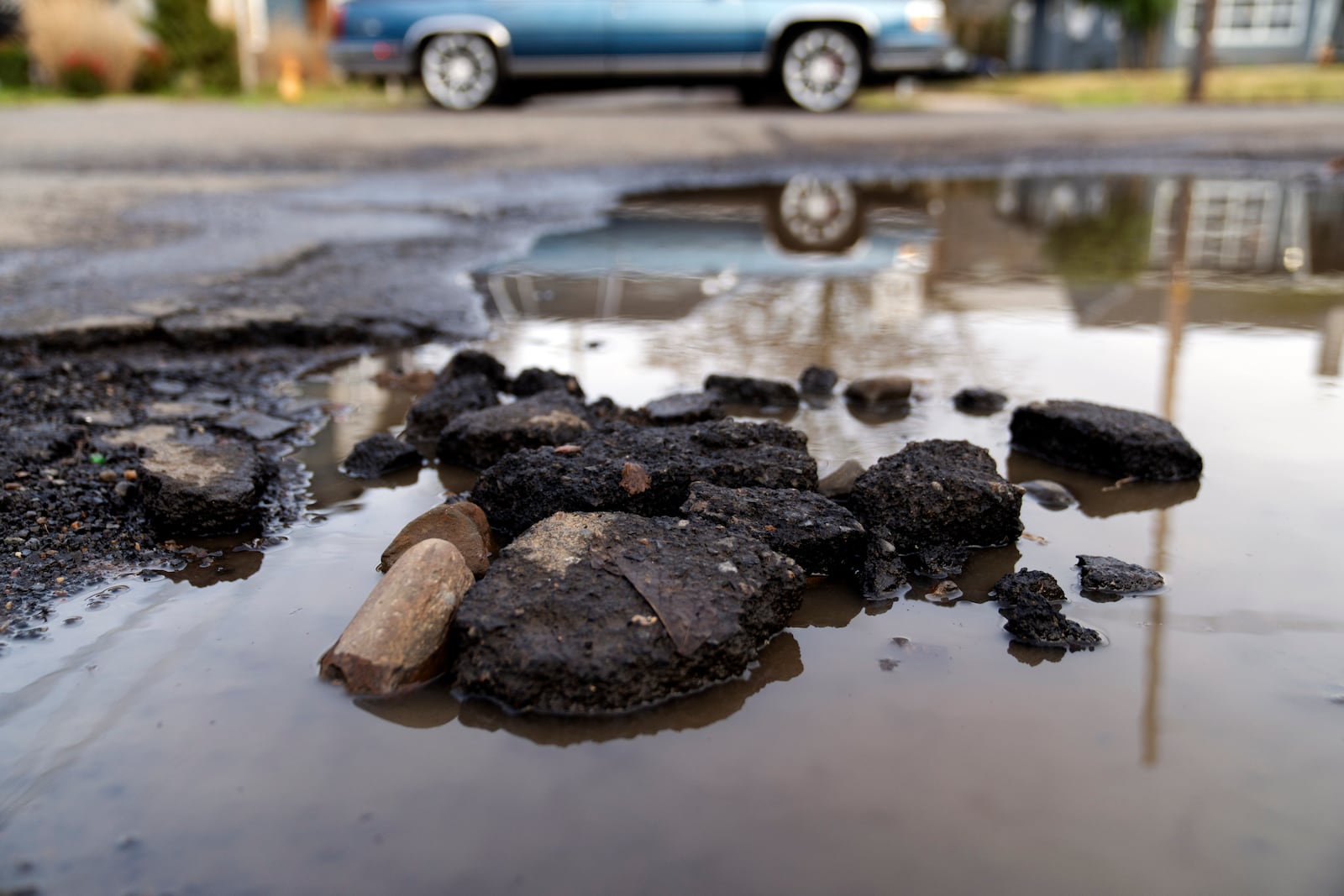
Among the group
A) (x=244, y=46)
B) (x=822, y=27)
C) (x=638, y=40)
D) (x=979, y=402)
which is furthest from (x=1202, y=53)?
(x=244, y=46)

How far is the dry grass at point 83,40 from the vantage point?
642 inches

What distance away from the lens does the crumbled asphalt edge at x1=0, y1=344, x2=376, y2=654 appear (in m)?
1.86

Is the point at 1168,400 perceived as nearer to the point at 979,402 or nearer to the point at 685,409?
the point at 979,402

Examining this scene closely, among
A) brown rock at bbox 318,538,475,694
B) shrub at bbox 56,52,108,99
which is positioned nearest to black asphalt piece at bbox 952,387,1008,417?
brown rock at bbox 318,538,475,694

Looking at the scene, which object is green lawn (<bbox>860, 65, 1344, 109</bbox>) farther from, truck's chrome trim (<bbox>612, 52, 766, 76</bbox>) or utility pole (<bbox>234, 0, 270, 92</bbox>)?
utility pole (<bbox>234, 0, 270, 92</bbox>)

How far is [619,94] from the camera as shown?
15.6m

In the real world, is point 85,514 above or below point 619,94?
below

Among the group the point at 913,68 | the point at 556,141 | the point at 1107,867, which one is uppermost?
the point at 913,68

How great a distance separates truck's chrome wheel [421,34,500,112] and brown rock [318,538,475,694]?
30.9ft

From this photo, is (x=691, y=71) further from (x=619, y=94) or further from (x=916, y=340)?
(x=916, y=340)

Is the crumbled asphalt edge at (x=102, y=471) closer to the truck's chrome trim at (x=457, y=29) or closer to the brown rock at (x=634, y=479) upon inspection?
the brown rock at (x=634, y=479)

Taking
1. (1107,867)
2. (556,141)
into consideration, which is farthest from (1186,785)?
(556,141)

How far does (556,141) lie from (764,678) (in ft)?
22.6

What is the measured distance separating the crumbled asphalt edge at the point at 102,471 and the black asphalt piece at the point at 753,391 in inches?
39.7
